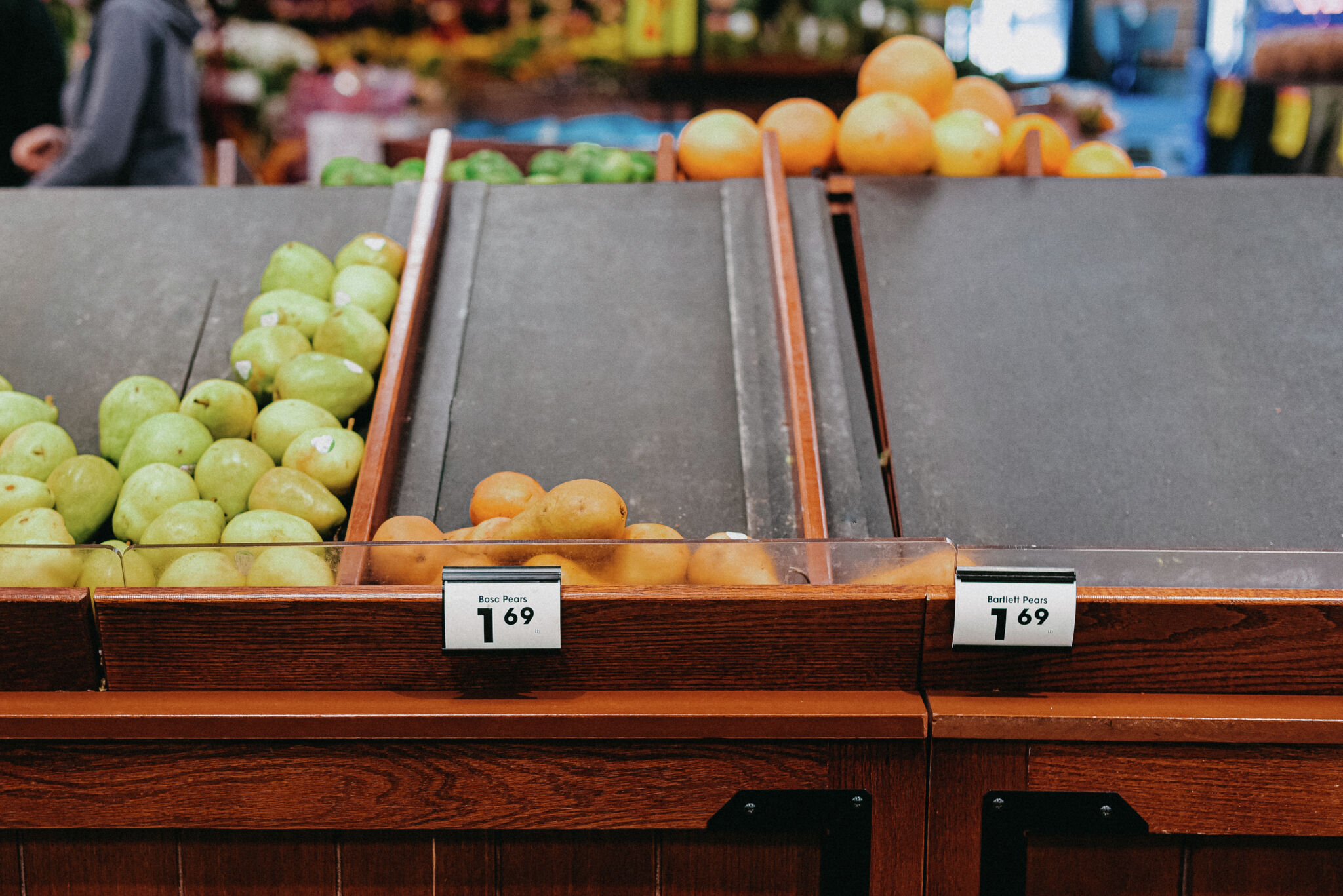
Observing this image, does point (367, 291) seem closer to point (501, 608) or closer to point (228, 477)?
point (228, 477)

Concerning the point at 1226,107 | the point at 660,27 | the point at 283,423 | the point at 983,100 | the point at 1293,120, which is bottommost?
the point at 283,423

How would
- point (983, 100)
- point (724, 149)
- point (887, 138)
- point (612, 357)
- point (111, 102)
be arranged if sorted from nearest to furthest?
point (612, 357)
point (887, 138)
point (724, 149)
point (983, 100)
point (111, 102)

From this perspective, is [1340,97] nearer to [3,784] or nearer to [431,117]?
[431,117]

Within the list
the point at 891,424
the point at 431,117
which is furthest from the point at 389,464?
the point at 431,117

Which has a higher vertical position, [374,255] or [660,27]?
[660,27]

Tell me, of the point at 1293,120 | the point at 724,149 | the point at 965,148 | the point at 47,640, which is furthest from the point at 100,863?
the point at 1293,120

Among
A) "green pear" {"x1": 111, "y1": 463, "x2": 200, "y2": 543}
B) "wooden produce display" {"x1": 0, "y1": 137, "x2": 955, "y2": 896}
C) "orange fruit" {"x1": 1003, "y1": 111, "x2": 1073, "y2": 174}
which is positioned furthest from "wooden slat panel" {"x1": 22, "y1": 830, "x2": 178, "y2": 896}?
"orange fruit" {"x1": 1003, "y1": 111, "x2": 1073, "y2": 174}

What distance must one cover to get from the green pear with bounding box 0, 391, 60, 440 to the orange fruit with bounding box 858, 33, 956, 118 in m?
1.81

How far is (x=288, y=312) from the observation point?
1.59 meters

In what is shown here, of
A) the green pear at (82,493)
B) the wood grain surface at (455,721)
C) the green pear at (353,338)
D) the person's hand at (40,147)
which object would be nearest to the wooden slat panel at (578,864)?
the wood grain surface at (455,721)

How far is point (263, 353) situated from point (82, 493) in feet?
1.16

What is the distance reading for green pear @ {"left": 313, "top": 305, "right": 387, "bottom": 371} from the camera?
1.53 metres

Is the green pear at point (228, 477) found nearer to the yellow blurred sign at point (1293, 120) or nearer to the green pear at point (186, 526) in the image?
the green pear at point (186, 526)

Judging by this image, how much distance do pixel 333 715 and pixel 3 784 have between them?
1.05 feet
